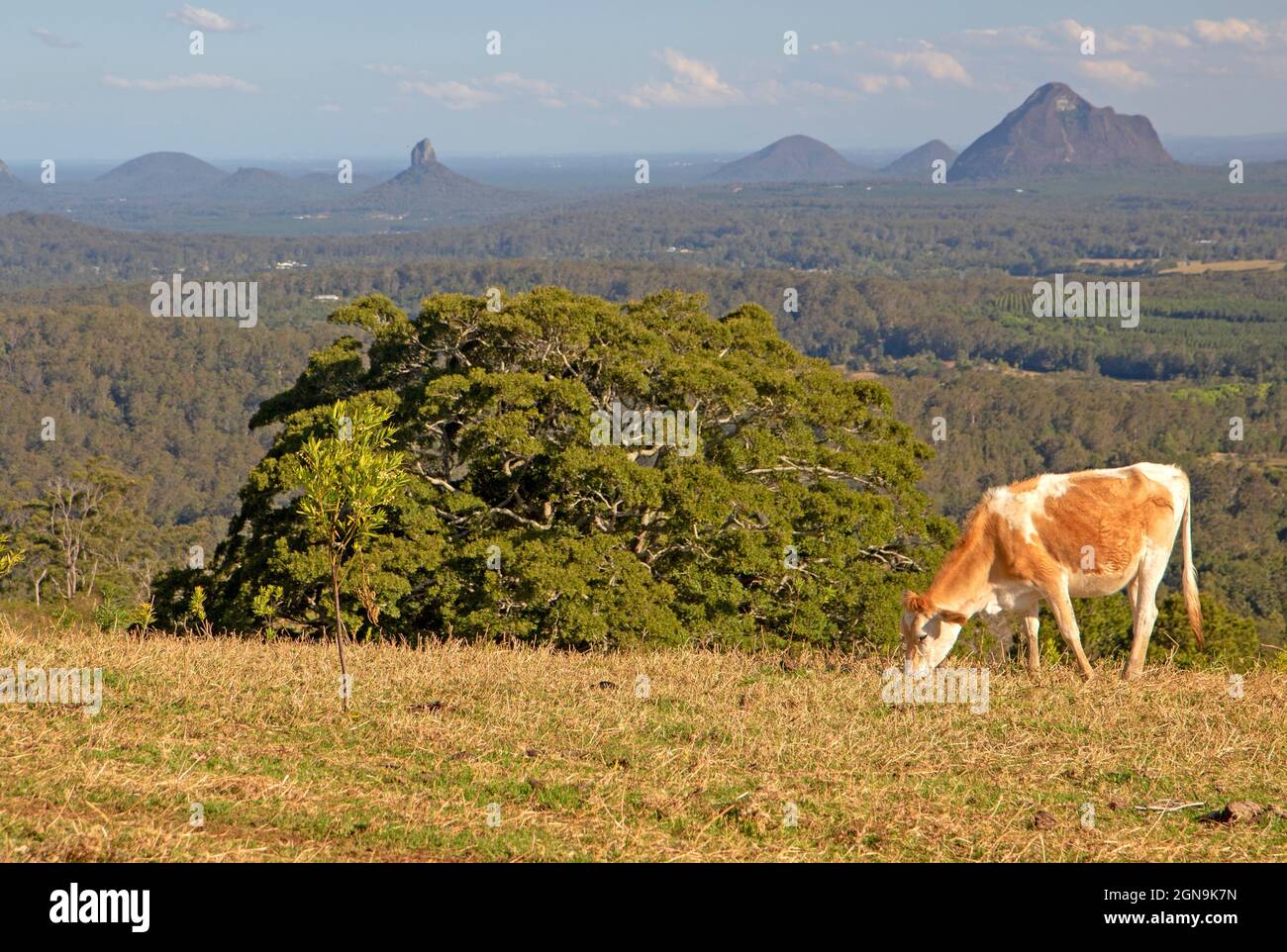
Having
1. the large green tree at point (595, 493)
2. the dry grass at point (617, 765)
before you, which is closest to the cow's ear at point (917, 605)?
the dry grass at point (617, 765)

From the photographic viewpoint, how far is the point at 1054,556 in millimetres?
10797

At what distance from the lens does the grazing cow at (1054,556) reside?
35.0ft

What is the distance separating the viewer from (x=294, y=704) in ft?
29.0

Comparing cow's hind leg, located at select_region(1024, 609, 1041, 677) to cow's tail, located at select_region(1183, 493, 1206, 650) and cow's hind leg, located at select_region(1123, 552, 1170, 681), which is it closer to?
cow's hind leg, located at select_region(1123, 552, 1170, 681)

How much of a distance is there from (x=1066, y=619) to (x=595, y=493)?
12118 mm

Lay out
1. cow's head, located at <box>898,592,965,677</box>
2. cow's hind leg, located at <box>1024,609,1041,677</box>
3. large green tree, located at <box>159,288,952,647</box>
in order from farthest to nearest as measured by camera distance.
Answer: large green tree, located at <box>159,288,952,647</box>
cow's hind leg, located at <box>1024,609,1041,677</box>
cow's head, located at <box>898,592,965,677</box>

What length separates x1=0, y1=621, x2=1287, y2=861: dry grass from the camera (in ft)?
20.8

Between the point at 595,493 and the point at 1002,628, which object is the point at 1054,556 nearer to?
the point at 1002,628

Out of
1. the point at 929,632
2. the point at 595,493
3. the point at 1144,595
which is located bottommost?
the point at 929,632

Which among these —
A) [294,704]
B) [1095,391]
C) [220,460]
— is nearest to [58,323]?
[220,460]

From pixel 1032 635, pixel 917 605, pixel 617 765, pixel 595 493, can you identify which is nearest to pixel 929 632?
pixel 917 605

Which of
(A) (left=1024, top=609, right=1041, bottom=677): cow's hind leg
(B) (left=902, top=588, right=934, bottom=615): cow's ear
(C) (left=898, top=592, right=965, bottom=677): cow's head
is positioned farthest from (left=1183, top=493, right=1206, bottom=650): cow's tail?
(B) (left=902, top=588, right=934, bottom=615): cow's ear

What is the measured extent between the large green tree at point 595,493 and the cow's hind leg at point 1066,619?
864 cm

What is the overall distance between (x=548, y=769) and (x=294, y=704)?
2.30m
